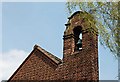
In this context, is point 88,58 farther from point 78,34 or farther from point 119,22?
point 119,22

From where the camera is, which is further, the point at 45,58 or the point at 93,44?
the point at 45,58

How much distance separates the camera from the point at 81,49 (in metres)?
16.7

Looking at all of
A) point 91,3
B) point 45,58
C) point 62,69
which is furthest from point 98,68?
point 91,3

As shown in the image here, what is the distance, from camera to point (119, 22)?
11.9 meters

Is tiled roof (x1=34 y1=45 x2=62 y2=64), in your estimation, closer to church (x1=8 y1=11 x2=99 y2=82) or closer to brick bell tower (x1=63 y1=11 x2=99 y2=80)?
church (x1=8 y1=11 x2=99 y2=82)

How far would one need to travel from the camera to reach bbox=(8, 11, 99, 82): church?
16.1m

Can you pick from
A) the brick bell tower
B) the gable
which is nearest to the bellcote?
the brick bell tower

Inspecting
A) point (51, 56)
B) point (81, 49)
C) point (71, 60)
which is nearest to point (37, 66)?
point (51, 56)

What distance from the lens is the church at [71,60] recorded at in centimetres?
1606

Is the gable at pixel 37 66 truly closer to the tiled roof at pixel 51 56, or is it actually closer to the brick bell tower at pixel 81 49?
the tiled roof at pixel 51 56

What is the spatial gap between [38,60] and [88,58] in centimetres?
317

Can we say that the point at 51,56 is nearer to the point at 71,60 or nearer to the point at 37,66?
the point at 37,66

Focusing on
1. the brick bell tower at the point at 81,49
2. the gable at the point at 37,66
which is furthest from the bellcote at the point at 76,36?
the gable at the point at 37,66

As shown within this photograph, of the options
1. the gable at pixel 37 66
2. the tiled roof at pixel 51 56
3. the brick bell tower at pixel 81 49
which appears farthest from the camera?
the gable at pixel 37 66
